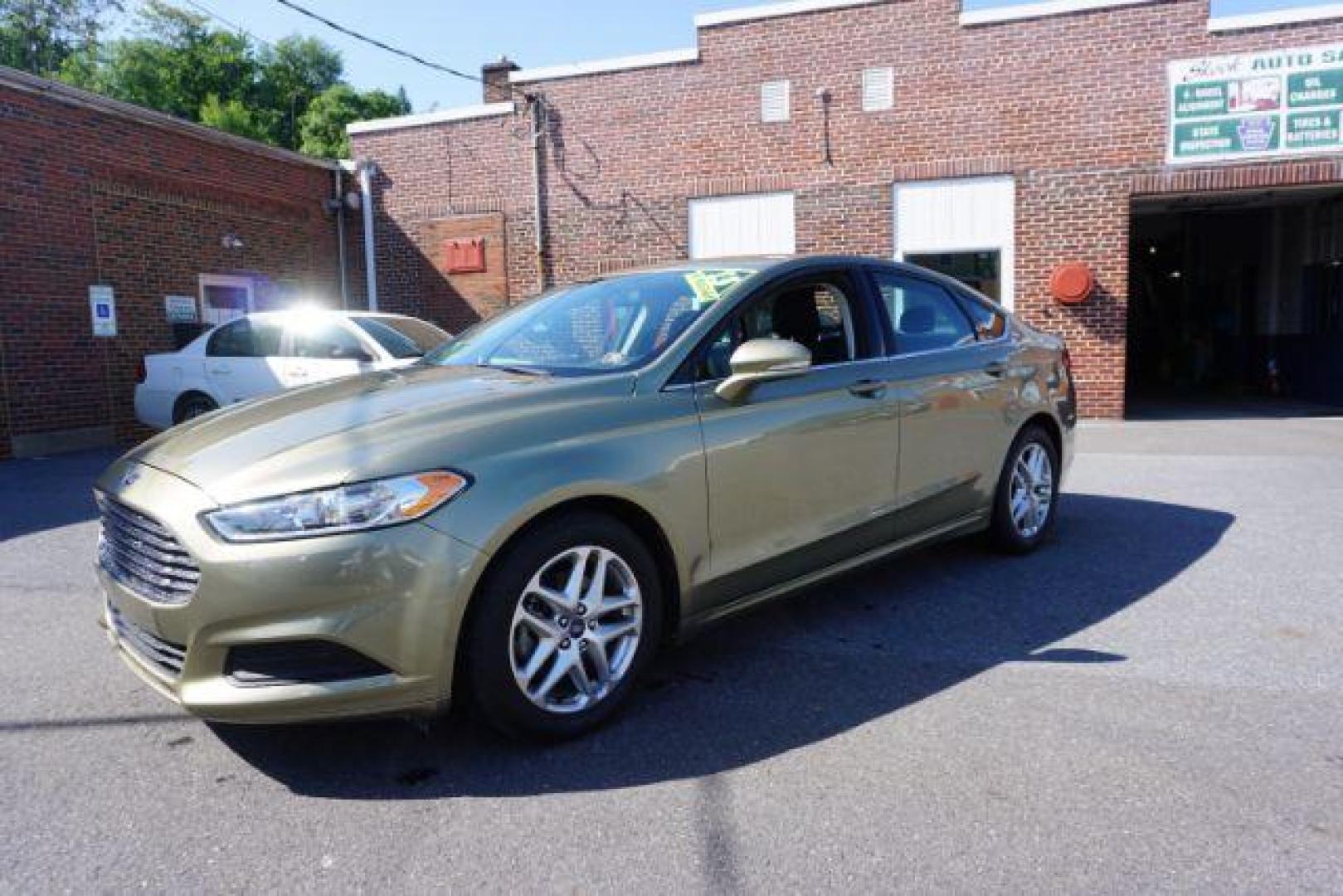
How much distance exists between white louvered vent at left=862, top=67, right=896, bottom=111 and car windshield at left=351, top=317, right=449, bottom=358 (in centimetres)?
681

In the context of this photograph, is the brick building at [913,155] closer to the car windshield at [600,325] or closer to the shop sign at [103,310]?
the shop sign at [103,310]

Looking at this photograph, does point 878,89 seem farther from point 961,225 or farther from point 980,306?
point 980,306

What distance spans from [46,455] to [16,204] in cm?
278

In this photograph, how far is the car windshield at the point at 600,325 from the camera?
3471 millimetres

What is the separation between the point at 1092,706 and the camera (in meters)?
3.16

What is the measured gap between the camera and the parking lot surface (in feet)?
7.57

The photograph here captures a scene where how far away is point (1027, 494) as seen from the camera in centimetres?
508

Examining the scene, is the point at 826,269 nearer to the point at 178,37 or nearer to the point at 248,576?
the point at 248,576

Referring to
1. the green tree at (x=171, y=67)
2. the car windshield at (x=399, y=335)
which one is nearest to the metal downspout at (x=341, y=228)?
the car windshield at (x=399, y=335)

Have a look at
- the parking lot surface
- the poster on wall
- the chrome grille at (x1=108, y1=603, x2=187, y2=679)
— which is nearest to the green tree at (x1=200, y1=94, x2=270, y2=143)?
the poster on wall

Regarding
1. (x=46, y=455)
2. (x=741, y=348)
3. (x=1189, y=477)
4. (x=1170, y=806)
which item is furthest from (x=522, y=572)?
(x=46, y=455)

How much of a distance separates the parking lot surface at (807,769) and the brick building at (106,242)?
7502 millimetres

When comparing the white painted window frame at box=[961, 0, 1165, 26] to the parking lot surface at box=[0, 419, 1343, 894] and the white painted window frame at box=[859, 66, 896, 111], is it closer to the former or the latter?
the white painted window frame at box=[859, 66, 896, 111]

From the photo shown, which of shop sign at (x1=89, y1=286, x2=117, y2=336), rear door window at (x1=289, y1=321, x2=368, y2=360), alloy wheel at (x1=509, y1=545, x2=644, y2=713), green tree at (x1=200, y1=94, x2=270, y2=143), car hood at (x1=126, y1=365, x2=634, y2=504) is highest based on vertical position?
green tree at (x1=200, y1=94, x2=270, y2=143)
